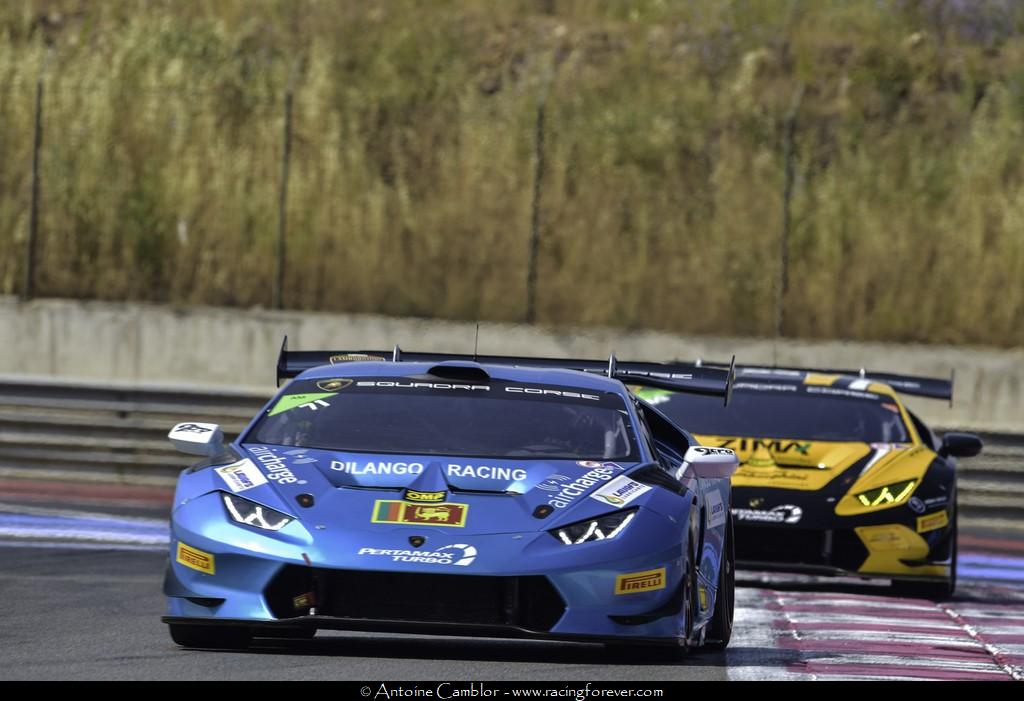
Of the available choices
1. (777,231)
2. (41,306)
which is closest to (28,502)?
(41,306)

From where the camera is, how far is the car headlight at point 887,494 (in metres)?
13.2

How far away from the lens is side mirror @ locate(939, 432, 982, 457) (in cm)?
1405

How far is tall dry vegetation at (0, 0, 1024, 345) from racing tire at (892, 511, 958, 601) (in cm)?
939

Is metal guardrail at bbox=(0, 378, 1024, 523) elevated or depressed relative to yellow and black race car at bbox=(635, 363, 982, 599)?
depressed

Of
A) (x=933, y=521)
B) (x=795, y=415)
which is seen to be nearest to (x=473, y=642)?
(x=933, y=521)

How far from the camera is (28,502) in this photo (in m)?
17.8

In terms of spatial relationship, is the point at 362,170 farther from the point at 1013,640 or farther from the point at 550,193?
the point at 1013,640

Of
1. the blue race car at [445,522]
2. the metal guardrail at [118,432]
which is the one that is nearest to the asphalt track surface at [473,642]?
the blue race car at [445,522]

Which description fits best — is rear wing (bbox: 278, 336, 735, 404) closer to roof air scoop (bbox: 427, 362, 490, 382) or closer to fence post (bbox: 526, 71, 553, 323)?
roof air scoop (bbox: 427, 362, 490, 382)

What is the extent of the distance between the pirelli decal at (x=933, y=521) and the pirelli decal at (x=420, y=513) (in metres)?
5.77

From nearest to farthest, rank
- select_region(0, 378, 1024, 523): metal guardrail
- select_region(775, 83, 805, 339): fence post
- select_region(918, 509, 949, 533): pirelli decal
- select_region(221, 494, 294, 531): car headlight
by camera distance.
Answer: select_region(221, 494, 294, 531): car headlight < select_region(918, 509, 949, 533): pirelli decal < select_region(0, 378, 1024, 523): metal guardrail < select_region(775, 83, 805, 339): fence post

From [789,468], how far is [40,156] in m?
13.1

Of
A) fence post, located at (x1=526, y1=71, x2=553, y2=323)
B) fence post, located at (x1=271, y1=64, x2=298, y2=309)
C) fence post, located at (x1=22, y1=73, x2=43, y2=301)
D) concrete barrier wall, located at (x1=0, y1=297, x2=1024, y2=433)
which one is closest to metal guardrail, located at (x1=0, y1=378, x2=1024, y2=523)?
concrete barrier wall, located at (x1=0, y1=297, x2=1024, y2=433)

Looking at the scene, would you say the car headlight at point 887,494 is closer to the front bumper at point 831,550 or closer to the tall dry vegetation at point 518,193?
the front bumper at point 831,550
